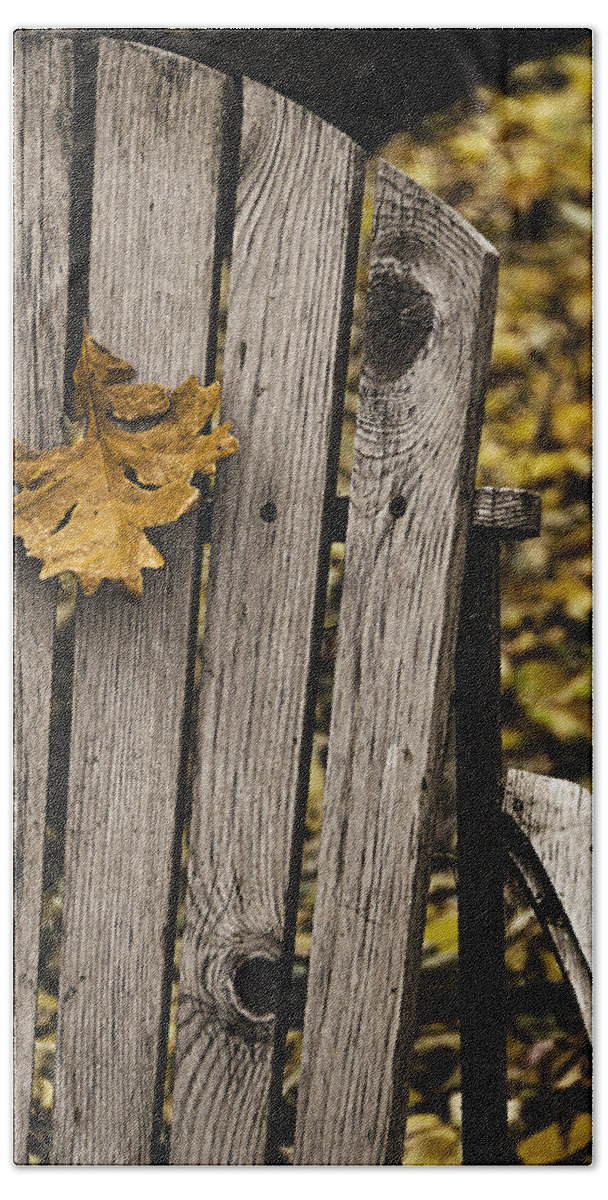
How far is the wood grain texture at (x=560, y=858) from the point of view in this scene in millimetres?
1065

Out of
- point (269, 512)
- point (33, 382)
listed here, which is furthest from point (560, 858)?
point (33, 382)

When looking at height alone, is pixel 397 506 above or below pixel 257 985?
above

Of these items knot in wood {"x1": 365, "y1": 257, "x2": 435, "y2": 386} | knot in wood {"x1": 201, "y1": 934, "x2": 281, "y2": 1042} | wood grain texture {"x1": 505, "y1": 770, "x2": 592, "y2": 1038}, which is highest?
knot in wood {"x1": 365, "y1": 257, "x2": 435, "y2": 386}

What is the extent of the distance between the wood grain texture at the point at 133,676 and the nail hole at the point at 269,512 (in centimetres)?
9

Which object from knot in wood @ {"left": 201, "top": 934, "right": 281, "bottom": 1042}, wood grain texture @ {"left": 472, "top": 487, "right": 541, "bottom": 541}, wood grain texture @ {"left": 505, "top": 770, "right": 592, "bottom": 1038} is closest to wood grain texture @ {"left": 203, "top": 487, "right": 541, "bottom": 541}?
wood grain texture @ {"left": 472, "top": 487, "right": 541, "bottom": 541}

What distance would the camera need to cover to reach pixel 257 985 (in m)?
1.05

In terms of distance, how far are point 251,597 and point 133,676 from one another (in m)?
0.18

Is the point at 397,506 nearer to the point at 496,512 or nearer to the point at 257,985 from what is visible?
the point at 496,512

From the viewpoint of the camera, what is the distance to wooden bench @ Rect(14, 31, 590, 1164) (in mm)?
1020

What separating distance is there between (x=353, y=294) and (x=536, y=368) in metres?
0.24

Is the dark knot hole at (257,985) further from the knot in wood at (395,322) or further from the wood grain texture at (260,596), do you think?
the knot in wood at (395,322)

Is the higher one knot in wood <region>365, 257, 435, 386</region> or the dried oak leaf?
knot in wood <region>365, 257, 435, 386</region>

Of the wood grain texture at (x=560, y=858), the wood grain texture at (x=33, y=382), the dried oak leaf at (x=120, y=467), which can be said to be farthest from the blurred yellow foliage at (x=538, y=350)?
the wood grain texture at (x=33, y=382)

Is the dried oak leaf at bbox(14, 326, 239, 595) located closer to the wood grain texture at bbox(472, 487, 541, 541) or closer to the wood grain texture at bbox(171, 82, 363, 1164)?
the wood grain texture at bbox(171, 82, 363, 1164)
